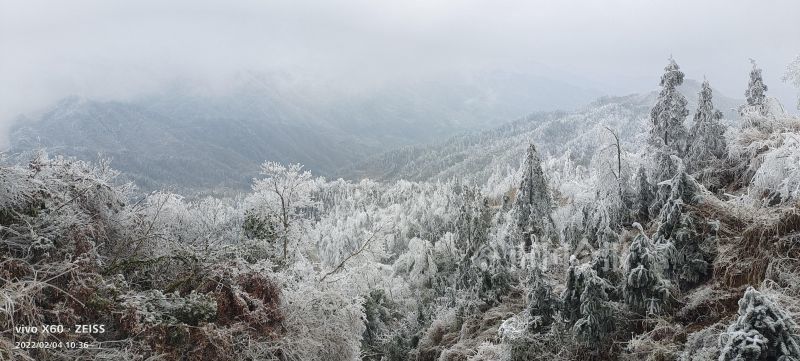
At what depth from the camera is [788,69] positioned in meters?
14.5

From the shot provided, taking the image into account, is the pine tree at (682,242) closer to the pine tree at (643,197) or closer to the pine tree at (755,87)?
the pine tree at (643,197)

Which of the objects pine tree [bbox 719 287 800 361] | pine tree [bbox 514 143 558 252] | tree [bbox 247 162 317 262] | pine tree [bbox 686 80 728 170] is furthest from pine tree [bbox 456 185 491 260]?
pine tree [bbox 719 287 800 361]

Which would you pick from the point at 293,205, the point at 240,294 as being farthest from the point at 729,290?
the point at 293,205

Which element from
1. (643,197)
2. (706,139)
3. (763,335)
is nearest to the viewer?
(763,335)

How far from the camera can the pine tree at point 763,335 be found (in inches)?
207

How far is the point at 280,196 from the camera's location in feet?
53.6

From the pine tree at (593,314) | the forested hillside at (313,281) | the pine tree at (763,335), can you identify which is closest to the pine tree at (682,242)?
the forested hillside at (313,281)

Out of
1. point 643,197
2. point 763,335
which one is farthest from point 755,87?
point 763,335

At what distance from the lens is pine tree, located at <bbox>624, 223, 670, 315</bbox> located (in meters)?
8.79

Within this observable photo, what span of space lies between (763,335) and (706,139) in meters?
15.8

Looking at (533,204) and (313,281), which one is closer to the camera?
(313,281)

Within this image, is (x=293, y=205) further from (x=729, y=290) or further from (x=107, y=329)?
(x=729, y=290)

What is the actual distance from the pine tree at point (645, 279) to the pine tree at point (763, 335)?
3.28 meters

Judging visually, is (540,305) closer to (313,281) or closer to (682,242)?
(682,242)
